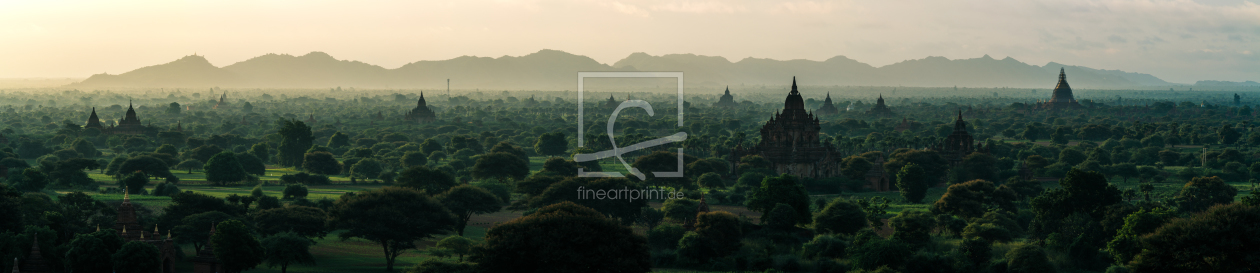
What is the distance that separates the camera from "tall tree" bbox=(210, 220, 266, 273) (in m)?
36.3

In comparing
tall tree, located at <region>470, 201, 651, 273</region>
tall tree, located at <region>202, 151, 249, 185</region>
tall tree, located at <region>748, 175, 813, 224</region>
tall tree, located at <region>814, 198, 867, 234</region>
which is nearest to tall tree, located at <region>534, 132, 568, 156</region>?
tall tree, located at <region>202, 151, 249, 185</region>

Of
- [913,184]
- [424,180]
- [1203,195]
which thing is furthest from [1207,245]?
[424,180]

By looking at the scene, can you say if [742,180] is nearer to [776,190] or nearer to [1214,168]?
[776,190]

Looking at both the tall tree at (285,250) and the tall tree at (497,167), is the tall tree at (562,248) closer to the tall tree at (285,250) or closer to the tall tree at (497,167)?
the tall tree at (285,250)

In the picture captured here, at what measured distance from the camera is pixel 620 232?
3353 cm

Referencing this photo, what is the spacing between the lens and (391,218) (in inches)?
1674

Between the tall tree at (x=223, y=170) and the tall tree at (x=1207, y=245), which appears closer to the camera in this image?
the tall tree at (x=1207, y=245)

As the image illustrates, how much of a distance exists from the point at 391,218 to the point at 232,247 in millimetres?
7440

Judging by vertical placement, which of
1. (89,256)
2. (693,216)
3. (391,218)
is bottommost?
(693,216)

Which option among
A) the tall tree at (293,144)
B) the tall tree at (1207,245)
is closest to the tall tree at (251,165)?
the tall tree at (293,144)

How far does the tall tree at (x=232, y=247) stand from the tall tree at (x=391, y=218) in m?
6.21

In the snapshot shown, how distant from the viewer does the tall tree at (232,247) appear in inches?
1431

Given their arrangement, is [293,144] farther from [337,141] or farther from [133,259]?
[133,259]

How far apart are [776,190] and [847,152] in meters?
61.4
